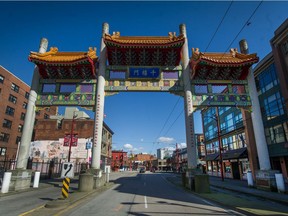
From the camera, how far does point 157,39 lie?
19.3 m

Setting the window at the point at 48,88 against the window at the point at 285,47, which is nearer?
the window at the point at 48,88

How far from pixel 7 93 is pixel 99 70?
131ft

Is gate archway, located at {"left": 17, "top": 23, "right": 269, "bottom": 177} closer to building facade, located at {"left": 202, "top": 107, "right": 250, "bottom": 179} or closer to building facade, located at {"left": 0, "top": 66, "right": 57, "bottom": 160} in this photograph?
building facade, located at {"left": 202, "top": 107, "right": 250, "bottom": 179}

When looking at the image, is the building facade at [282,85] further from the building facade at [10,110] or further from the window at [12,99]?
the window at [12,99]

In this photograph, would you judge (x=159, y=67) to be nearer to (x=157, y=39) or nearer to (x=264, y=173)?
(x=157, y=39)

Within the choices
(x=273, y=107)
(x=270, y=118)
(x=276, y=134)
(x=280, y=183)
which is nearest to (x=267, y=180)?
(x=280, y=183)

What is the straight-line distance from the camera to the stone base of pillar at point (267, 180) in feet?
51.5

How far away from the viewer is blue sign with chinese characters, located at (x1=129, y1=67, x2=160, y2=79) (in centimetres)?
1867

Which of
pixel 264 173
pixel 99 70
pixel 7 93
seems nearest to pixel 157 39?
pixel 99 70

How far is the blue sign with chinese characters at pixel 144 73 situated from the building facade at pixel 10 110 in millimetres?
→ 38455

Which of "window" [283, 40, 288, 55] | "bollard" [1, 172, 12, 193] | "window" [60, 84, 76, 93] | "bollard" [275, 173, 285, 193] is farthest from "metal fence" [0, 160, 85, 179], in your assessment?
"window" [283, 40, 288, 55]

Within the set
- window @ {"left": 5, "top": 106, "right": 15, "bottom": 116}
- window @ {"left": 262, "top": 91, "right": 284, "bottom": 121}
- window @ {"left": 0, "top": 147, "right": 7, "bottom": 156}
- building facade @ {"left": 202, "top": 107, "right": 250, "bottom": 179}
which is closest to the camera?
window @ {"left": 262, "top": 91, "right": 284, "bottom": 121}

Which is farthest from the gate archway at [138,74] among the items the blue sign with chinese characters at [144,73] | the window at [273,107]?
the window at [273,107]

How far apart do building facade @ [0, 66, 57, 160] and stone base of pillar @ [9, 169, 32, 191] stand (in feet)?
110
